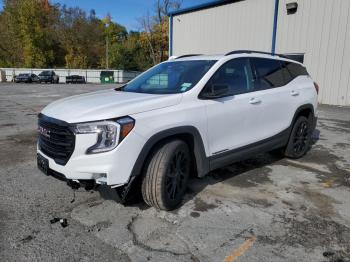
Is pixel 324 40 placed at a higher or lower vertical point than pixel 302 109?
higher

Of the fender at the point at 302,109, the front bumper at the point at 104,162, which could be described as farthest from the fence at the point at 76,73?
the front bumper at the point at 104,162

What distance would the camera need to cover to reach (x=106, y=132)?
9.85 feet

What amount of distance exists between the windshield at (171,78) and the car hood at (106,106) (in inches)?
13.3

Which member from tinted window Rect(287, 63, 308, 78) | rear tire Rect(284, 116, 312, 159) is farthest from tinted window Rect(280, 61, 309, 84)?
rear tire Rect(284, 116, 312, 159)

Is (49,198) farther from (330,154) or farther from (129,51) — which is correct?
(129,51)

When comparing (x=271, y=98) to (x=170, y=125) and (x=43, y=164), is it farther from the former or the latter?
(x=43, y=164)

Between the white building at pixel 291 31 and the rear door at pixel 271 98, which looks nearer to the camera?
the rear door at pixel 271 98

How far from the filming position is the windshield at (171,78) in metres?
3.90

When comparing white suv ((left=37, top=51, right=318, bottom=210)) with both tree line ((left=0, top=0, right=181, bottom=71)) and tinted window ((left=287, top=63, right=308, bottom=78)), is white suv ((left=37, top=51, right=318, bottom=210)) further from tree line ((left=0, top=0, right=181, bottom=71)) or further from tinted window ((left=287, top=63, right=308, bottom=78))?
tree line ((left=0, top=0, right=181, bottom=71))

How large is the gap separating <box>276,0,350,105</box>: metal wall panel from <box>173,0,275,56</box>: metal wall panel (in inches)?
40.8

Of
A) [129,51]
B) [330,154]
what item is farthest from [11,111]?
[129,51]

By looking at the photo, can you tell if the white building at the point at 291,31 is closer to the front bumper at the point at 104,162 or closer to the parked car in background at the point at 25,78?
the front bumper at the point at 104,162

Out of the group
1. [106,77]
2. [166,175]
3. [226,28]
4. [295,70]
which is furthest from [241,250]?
[106,77]

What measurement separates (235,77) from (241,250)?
2346mm
